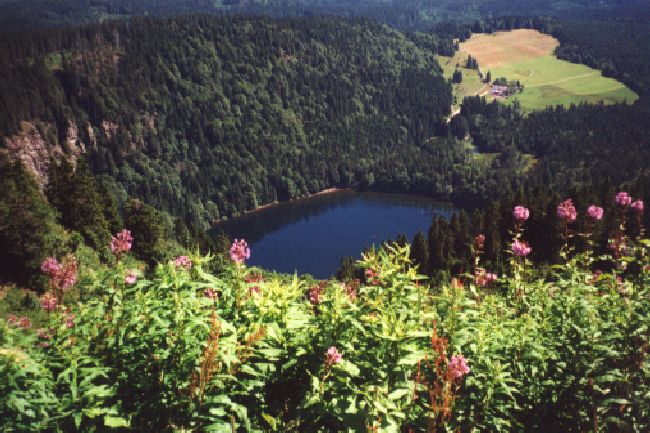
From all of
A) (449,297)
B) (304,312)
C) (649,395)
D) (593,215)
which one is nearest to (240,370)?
(304,312)

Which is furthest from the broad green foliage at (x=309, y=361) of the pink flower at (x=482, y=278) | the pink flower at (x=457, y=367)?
the pink flower at (x=482, y=278)

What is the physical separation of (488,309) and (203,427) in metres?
7.30

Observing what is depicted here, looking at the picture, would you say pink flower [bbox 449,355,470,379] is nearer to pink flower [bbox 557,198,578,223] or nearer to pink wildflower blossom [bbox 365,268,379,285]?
pink wildflower blossom [bbox 365,268,379,285]

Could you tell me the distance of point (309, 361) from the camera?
9.08 m

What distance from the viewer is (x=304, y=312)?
388 inches

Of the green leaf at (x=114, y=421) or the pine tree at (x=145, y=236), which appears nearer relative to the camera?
the green leaf at (x=114, y=421)

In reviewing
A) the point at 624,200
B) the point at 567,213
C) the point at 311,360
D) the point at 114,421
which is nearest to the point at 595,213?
the point at 624,200

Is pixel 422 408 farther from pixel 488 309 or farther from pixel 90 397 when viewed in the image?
pixel 90 397

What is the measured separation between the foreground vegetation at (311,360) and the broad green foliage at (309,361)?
0.10 ft

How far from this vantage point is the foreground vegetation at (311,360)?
7688 millimetres

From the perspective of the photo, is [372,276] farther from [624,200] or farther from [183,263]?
[624,200]

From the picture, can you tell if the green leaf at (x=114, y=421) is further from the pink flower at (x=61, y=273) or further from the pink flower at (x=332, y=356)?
the pink flower at (x=61, y=273)

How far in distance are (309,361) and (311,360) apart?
49mm

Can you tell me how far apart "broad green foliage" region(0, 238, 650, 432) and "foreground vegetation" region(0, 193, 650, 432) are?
0.03 metres
